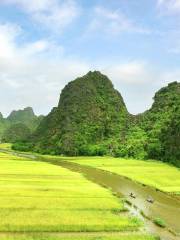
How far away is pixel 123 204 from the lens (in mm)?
31391

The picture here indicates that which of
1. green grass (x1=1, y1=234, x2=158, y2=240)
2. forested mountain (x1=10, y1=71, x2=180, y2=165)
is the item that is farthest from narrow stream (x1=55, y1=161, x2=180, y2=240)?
forested mountain (x1=10, y1=71, x2=180, y2=165)

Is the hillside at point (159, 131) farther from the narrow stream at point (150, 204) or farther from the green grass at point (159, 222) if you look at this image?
the green grass at point (159, 222)

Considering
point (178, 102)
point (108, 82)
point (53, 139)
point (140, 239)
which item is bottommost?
point (140, 239)

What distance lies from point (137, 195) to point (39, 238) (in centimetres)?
1829

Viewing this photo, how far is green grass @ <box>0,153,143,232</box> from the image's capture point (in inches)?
892

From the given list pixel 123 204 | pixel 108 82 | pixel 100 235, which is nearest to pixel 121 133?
pixel 108 82

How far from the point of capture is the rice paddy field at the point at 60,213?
21.7 meters

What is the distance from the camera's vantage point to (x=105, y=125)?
4380 inches

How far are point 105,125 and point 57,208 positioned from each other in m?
84.7

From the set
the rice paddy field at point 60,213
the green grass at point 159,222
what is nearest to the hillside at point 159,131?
the rice paddy field at point 60,213

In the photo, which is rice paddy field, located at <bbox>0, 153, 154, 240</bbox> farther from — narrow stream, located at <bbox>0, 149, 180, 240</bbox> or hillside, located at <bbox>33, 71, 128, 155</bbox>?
hillside, located at <bbox>33, 71, 128, 155</bbox>

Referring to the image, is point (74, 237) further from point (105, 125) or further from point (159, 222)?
point (105, 125)

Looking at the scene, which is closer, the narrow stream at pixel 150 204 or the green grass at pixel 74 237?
the green grass at pixel 74 237

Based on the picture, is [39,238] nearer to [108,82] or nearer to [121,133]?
[121,133]
